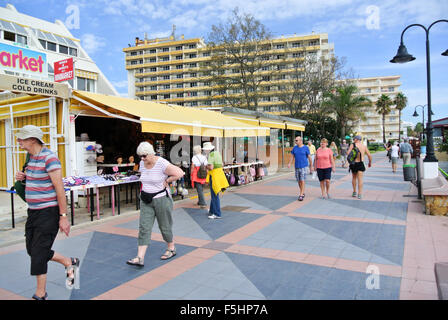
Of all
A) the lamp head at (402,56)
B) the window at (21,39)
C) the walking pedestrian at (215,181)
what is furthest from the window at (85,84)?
the lamp head at (402,56)

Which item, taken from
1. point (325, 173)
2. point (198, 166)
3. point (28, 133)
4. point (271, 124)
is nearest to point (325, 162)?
point (325, 173)

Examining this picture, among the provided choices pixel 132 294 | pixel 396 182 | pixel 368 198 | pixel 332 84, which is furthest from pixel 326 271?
pixel 332 84

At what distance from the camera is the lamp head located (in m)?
9.85

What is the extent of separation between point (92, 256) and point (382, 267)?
3.96 meters

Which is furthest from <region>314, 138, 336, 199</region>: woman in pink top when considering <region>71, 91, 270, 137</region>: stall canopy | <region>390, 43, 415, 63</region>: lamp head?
<region>390, 43, 415, 63</region>: lamp head

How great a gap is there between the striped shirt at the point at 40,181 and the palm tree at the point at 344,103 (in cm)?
2790

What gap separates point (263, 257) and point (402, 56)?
8.47 meters

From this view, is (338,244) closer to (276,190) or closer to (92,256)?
(92,256)

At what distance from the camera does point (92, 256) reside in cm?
479

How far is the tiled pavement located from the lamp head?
15.4 ft

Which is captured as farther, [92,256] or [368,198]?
[368,198]

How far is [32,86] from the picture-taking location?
727 centimetres

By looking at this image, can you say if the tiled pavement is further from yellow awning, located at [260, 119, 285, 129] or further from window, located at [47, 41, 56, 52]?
window, located at [47, 41, 56, 52]
